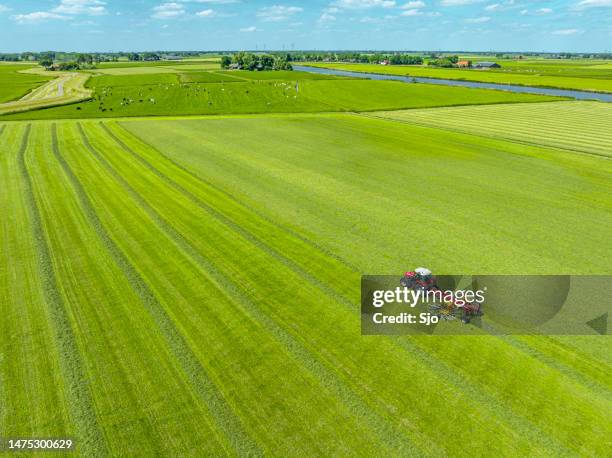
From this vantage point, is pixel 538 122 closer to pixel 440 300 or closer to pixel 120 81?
pixel 440 300

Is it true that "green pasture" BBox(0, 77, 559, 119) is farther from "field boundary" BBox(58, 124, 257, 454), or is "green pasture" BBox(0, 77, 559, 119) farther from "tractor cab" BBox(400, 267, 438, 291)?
"tractor cab" BBox(400, 267, 438, 291)

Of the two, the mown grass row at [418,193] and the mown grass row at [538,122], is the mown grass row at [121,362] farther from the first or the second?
the mown grass row at [538,122]

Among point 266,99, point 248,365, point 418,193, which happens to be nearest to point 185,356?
point 248,365

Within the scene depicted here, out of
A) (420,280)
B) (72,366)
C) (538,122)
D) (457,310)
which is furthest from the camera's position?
(538,122)

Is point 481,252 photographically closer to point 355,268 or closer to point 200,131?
point 355,268

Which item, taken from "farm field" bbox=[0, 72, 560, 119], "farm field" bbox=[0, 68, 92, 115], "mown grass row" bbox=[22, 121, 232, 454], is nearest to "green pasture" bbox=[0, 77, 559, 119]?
"farm field" bbox=[0, 72, 560, 119]

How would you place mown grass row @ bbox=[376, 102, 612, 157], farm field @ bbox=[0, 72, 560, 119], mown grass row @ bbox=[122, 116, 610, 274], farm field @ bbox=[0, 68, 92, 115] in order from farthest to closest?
1. farm field @ bbox=[0, 72, 560, 119]
2. farm field @ bbox=[0, 68, 92, 115]
3. mown grass row @ bbox=[376, 102, 612, 157]
4. mown grass row @ bbox=[122, 116, 610, 274]
